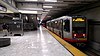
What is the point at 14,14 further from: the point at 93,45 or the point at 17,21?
the point at 93,45

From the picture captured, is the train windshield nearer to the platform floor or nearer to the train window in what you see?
the train window

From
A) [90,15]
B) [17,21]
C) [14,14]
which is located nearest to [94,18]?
[90,15]

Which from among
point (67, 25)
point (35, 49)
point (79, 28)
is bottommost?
point (35, 49)

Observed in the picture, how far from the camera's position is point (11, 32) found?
46.4 ft

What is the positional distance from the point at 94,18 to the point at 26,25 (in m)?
11.7

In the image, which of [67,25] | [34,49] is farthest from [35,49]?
[67,25]

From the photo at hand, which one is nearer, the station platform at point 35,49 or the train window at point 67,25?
the station platform at point 35,49

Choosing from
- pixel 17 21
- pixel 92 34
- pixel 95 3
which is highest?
pixel 95 3

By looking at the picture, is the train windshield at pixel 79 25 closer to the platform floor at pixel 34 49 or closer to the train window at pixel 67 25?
the train window at pixel 67 25

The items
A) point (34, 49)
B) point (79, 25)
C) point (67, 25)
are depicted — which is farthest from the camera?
point (67, 25)

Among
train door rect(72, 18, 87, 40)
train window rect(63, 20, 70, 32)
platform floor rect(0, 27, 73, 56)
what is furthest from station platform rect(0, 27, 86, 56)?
train window rect(63, 20, 70, 32)

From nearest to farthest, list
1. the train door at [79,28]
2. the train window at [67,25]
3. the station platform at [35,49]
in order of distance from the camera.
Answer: the station platform at [35,49]
the train door at [79,28]
the train window at [67,25]

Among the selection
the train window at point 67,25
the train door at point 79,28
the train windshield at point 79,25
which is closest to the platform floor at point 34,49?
the train door at point 79,28

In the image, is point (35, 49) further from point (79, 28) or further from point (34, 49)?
point (79, 28)
